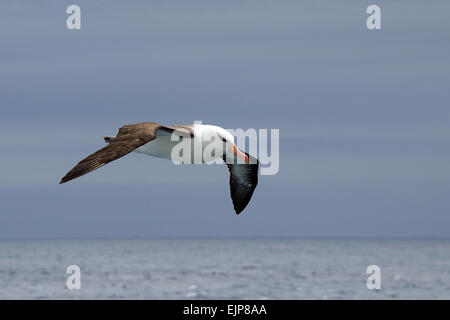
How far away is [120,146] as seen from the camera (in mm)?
15391

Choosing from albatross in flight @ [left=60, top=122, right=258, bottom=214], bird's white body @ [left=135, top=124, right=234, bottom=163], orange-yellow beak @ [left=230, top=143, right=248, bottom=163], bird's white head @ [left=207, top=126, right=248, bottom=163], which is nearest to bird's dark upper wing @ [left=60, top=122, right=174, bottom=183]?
albatross in flight @ [left=60, top=122, right=258, bottom=214]

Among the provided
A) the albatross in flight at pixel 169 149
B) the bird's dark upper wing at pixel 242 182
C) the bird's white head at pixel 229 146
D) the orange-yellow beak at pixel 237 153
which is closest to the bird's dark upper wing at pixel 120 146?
the albatross in flight at pixel 169 149

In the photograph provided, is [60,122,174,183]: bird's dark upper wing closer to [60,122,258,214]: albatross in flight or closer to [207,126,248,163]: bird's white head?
[60,122,258,214]: albatross in flight

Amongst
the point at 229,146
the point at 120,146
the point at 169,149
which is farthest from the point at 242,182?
the point at 120,146

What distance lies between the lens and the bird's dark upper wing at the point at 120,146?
13914 mm

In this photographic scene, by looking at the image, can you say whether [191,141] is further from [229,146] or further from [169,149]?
[229,146]

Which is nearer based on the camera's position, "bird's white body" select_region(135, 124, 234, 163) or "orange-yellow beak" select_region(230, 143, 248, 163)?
"bird's white body" select_region(135, 124, 234, 163)

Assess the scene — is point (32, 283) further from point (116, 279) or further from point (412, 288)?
point (412, 288)

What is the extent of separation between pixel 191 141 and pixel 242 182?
3.99 metres

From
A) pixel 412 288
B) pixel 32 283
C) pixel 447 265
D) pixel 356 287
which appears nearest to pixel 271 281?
pixel 356 287

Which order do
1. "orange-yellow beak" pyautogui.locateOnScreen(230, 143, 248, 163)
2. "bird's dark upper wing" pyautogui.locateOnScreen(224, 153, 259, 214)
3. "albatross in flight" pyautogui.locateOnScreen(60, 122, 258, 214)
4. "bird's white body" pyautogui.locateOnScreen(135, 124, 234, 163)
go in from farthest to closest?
"bird's dark upper wing" pyautogui.locateOnScreen(224, 153, 259, 214), "orange-yellow beak" pyautogui.locateOnScreen(230, 143, 248, 163), "bird's white body" pyautogui.locateOnScreen(135, 124, 234, 163), "albatross in flight" pyautogui.locateOnScreen(60, 122, 258, 214)

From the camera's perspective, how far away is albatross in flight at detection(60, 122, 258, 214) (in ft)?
47.7

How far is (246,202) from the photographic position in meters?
21.5

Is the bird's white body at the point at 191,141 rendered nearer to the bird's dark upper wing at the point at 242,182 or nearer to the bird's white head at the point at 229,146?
the bird's white head at the point at 229,146
